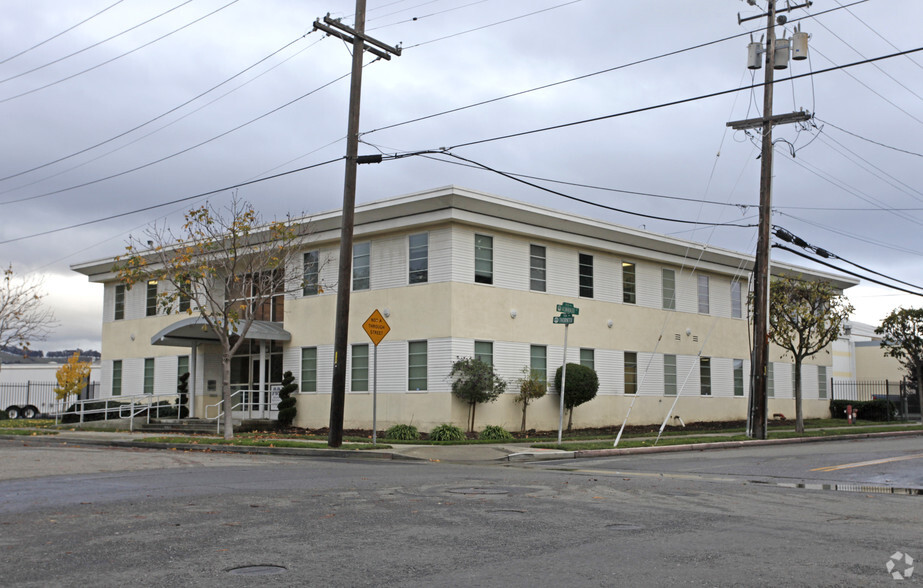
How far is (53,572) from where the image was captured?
6.65 m

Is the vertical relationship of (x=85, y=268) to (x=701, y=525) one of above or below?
above

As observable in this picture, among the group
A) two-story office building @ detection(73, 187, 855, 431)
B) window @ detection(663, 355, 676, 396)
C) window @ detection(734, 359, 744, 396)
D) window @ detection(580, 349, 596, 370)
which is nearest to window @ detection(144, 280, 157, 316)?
two-story office building @ detection(73, 187, 855, 431)

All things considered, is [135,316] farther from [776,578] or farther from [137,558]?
[776,578]

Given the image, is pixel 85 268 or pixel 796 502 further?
pixel 85 268

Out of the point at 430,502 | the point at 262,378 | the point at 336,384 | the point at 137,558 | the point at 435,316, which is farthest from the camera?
the point at 262,378

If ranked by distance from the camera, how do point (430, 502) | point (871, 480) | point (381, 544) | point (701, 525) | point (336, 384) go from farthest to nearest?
point (336, 384)
point (871, 480)
point (430, 502)
point (701, 525)
point (381, 544)

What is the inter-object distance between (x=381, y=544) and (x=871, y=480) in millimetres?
10119

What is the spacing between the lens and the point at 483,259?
89.1 feet

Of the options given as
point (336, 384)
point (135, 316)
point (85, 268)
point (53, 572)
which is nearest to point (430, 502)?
point (53, 572)

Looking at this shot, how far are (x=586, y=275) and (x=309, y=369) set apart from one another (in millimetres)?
10183

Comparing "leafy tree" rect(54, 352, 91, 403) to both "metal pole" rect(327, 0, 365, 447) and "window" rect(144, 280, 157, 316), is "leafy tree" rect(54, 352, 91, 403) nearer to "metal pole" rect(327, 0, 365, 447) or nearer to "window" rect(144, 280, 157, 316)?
"window" rect(144, 280, 157, 316)

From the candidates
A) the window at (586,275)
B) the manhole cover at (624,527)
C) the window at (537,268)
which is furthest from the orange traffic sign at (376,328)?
the manhole cover at (624,527)

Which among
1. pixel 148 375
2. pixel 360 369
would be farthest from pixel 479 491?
pixel 148 375

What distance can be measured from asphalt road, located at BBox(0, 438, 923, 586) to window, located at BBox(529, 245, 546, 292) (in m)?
13.5
